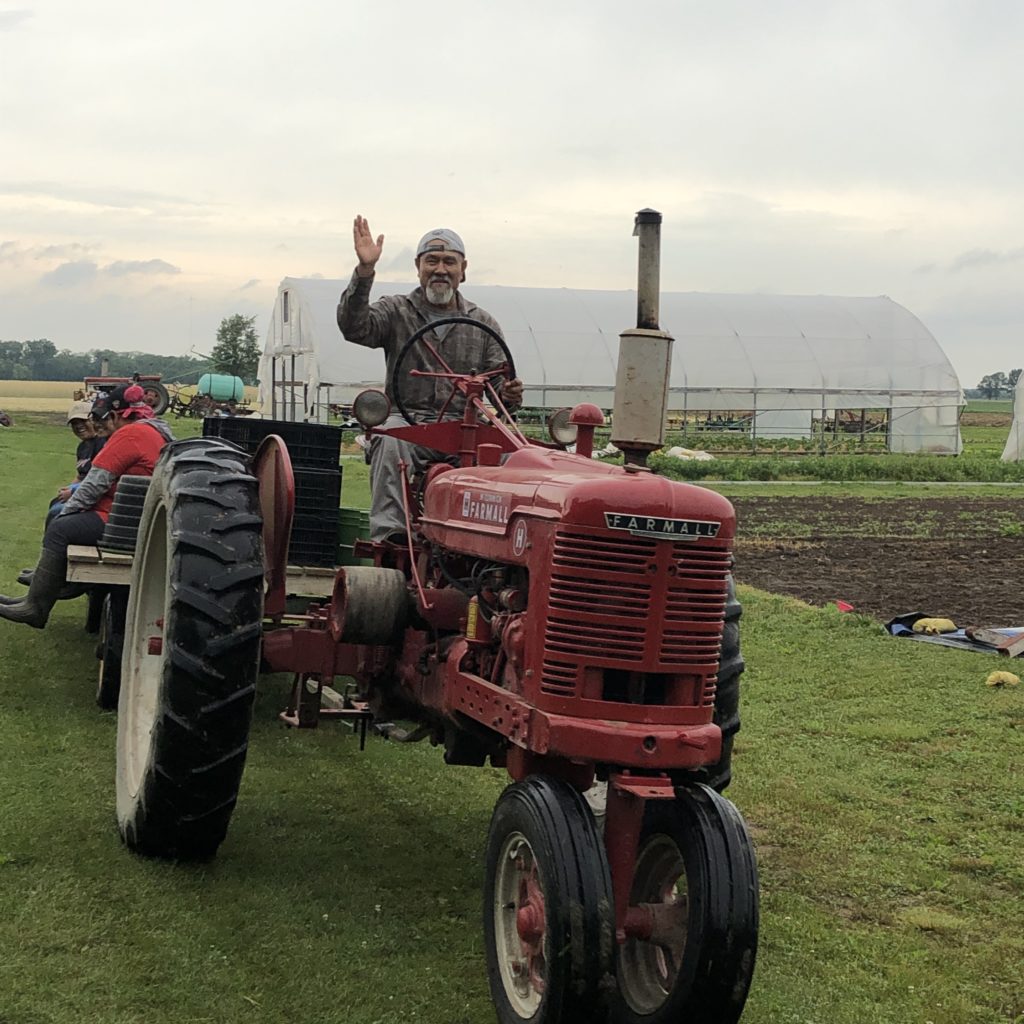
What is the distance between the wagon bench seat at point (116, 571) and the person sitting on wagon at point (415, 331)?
113 cm

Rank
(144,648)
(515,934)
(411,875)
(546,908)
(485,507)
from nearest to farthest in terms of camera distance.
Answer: (546,908), (515,934), (485,507), (411,875), (144,648)

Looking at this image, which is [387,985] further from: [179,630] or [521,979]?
[179,630]

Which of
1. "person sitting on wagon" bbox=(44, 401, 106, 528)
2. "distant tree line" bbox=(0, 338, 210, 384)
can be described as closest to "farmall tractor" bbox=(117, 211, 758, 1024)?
"person sitting on wagon" bbox=(44, 401, 106, 528)

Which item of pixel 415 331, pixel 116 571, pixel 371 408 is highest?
pixel 415 331

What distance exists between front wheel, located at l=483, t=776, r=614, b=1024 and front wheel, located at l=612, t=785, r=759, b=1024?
0.56ft

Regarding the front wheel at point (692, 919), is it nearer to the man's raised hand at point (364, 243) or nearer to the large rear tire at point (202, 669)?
the large rear tire at point (202, 669)

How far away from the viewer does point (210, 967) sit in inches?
160

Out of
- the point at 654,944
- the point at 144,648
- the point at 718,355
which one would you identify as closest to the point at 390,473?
the point at 144,648

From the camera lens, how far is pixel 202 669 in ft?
15.1

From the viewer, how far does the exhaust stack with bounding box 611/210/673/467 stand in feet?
12.8

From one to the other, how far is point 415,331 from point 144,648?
1779mm

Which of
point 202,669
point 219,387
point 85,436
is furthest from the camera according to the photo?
point 219,387

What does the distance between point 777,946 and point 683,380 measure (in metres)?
31.8

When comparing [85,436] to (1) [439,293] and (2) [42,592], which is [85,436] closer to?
(2) [42,592]
